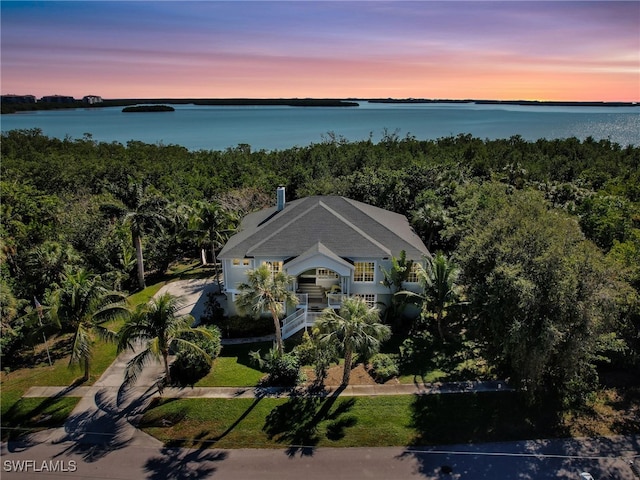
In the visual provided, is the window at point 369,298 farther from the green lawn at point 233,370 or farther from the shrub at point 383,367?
the green lawn at point 233,370

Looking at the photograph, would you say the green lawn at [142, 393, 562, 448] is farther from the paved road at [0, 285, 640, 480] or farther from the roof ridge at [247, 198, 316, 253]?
the roof ridge at [247, 198, 316, 253]

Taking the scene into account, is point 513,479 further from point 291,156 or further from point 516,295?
point 291,156

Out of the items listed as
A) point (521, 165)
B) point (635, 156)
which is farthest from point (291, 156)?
point (635, 156)

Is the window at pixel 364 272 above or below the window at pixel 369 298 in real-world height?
above

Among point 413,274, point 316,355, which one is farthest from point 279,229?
point 316,355

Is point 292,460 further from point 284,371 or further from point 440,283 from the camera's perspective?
point 440,283

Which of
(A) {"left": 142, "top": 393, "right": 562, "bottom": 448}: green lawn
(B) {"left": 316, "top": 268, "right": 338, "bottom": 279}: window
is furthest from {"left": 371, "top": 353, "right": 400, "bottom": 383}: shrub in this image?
(B) {"left": 316, "top": 268, "right": 338, "bottom": 279}: window

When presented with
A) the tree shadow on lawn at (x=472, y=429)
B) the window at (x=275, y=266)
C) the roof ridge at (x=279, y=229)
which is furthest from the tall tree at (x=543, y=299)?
the roof ridge at (x=279, y=229)
